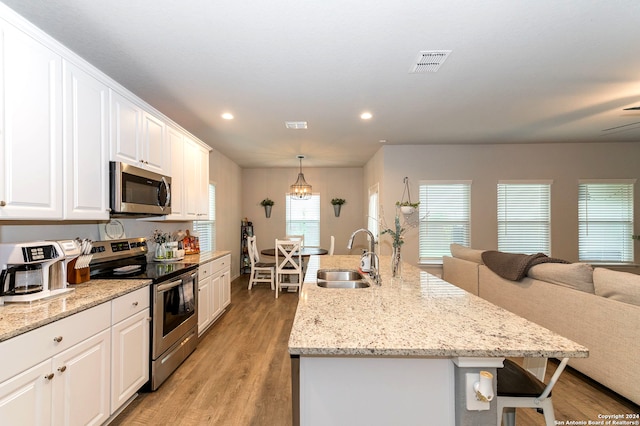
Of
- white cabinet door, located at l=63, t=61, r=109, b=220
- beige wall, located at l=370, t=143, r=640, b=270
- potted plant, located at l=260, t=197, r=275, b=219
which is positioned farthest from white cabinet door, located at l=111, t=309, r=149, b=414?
potted plant, located at l=260, t=197, r=275, b=219

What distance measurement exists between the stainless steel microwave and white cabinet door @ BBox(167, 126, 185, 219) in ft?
0.89

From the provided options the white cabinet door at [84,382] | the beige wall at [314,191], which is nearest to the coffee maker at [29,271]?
the white cabinet door at [84,382]

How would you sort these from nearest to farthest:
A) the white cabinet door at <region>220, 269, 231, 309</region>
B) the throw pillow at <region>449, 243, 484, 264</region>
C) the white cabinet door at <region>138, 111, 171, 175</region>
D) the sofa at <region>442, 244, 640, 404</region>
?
the sofa at <region>442, 244, 640, 404</region>
the white cabinet door at <region>138, 111, 171, 175</region>
the throw pillow at <region>449, 243, 484, 264</region>
the white cabinet door at <region>220, 269, 231, 309</region>

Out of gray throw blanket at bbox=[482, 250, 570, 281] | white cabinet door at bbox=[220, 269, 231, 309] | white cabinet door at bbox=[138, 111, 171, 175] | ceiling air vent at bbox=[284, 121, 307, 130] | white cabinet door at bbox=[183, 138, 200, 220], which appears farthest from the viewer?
white cabinet door at bbox=[220, 269, 231, 309]

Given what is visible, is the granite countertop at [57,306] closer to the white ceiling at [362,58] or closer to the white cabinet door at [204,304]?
the white cabinet door at [204,304]

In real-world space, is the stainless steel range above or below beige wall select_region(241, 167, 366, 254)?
below

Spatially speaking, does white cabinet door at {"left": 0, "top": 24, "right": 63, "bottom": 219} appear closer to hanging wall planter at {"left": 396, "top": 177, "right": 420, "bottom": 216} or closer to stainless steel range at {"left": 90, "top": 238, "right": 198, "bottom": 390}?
stainless steel range at {"left": 90, "top": 238, "right": 198, "bottom": 390}

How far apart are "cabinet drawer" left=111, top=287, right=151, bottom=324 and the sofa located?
11.1 feet

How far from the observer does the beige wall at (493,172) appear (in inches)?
200

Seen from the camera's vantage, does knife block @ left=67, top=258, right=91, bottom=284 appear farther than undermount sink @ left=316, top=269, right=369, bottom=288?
No

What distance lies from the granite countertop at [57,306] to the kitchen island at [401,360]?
1.22 m

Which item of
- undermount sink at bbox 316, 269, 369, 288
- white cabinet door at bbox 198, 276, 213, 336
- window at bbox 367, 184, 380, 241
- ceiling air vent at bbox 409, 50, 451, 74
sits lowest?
white cabinet door at bbox 198, 276, 213, 336

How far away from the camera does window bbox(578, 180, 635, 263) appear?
16.6 feet

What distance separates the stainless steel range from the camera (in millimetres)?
2330
